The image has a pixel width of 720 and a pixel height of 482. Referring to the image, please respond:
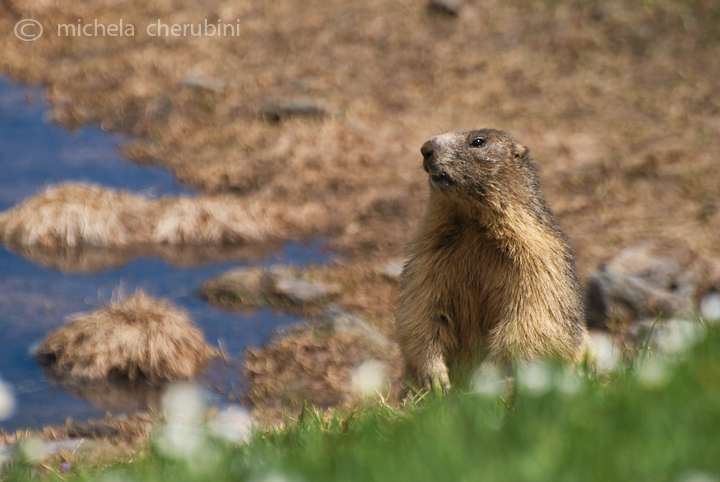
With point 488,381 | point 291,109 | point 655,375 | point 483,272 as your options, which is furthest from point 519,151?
point 291,109

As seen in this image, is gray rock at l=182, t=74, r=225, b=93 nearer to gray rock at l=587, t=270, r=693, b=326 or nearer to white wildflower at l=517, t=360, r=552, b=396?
gray rock at l=587, t=270, r=693, b=326

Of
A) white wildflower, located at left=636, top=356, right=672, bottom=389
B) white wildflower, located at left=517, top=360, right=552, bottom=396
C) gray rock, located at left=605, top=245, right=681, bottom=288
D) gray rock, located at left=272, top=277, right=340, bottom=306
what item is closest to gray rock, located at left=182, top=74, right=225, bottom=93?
gray rock, located at left=272, top=277, right=340, bottom=306

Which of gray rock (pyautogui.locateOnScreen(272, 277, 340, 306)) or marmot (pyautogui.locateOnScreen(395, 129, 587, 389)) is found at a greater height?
marmot (pyautogui.locateOnScreen(395, 129, 587, 389))

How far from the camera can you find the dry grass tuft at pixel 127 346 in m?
8.56

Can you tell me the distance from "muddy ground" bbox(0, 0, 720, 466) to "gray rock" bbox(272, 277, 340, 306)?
1.13ft

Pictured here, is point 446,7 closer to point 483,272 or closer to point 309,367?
point 309,367

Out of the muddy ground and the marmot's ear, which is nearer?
the marmot's ear

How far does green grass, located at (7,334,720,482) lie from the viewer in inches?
105

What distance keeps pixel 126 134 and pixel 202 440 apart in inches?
475

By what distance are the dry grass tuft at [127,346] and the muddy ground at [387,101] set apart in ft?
7.34

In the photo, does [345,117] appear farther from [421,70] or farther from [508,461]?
[508,461]

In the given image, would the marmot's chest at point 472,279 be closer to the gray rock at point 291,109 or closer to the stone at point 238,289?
the stone at point 238,289

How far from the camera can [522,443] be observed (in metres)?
2.93

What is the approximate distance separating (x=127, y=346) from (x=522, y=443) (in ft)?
20.9
